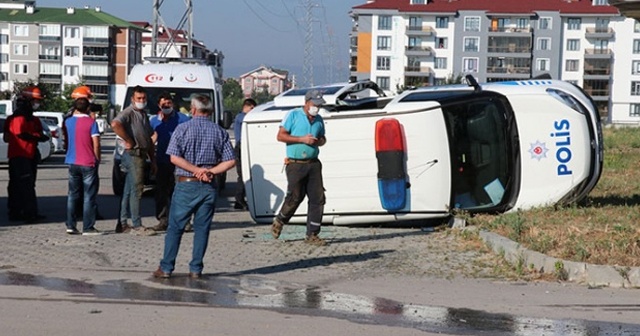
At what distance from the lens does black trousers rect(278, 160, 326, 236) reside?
43.1 feet

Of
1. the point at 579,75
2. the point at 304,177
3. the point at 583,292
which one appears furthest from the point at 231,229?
the point at 579,75

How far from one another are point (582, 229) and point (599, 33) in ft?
335

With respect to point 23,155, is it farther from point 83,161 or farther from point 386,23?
point 386,23

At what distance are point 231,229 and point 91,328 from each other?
7240mm

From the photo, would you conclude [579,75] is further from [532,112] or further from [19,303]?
[19,303]

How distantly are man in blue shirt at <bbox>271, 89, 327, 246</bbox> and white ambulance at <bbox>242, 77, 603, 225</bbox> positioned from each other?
170 cm

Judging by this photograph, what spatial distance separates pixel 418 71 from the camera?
372 ft

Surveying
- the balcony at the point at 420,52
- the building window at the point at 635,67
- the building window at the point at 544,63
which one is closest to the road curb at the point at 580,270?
the balcony at the point at 420,52

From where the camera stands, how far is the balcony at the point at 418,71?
113 m

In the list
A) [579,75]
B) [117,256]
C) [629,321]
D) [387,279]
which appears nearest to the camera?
[629,321]

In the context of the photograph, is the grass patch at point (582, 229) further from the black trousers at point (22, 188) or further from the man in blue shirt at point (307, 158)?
the black trousers at point (22, 188)

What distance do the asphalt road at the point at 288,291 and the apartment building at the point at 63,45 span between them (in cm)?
12397

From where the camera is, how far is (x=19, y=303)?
9.12 meters

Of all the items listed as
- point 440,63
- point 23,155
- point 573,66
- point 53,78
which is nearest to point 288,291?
point 23,155
